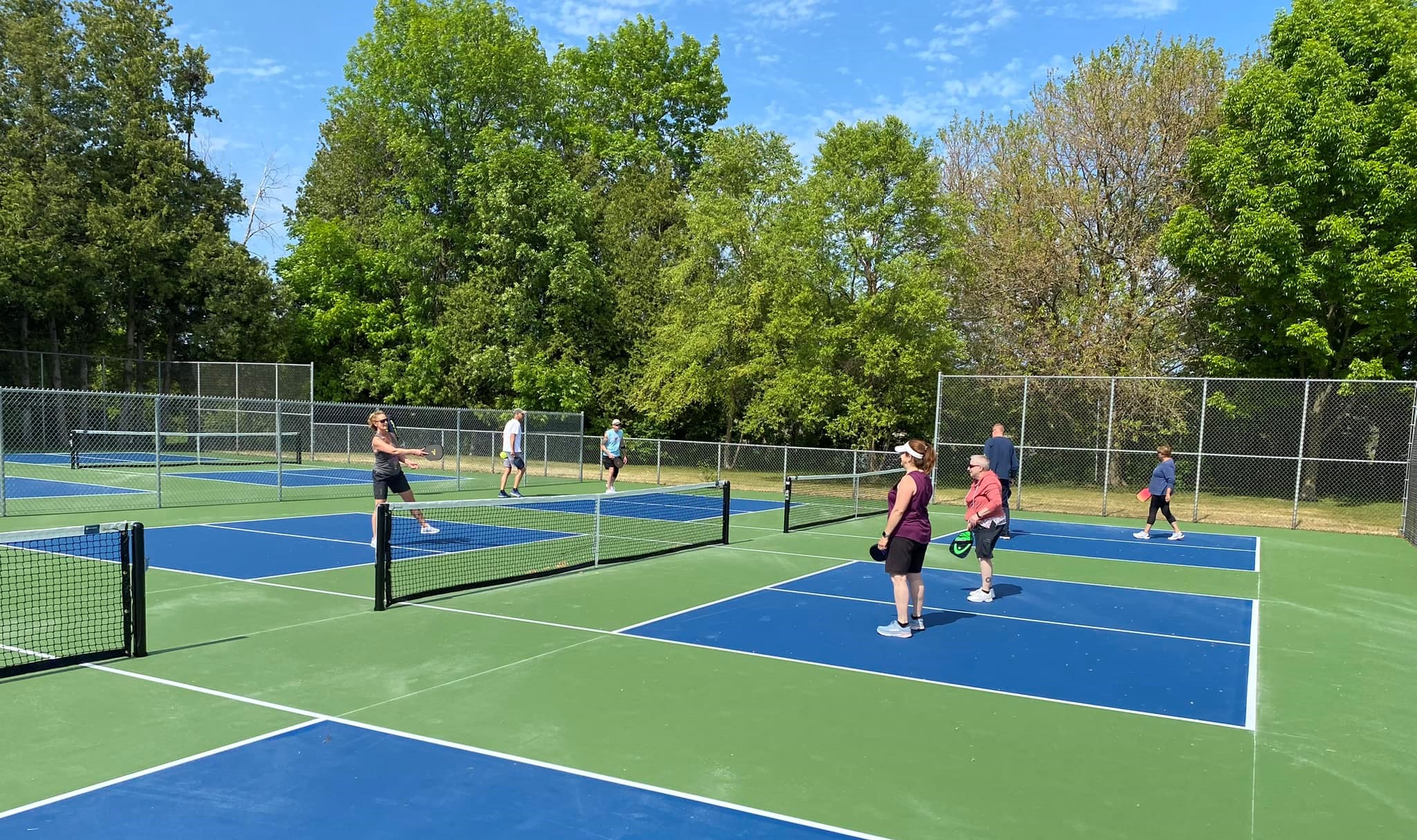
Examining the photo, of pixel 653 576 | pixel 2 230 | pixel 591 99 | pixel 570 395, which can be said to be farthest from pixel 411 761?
pixel 591 99

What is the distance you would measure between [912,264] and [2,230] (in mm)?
34133

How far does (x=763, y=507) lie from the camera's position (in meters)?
21.0

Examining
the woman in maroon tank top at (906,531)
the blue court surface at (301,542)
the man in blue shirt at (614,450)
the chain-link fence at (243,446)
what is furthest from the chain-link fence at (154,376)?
the woman in maroon tank top at (906,531)

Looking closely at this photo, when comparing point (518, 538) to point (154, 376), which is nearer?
point (518, 538)

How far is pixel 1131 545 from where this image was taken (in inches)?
625

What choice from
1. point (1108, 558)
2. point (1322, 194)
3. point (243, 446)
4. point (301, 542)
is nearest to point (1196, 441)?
point (1322, 194)

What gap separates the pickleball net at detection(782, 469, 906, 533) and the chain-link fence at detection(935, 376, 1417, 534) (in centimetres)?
210

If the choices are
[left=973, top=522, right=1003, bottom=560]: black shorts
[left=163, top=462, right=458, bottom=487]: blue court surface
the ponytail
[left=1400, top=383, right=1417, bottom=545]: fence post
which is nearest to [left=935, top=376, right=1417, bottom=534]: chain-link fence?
[left=1400, top=383, right=1417, bottom=545]: fence post

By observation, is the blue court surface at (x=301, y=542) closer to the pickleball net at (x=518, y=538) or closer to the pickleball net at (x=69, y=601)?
the pickleball net at (x=518, y=538)

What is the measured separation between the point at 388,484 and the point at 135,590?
17.6ft

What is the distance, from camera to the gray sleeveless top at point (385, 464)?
476 inches

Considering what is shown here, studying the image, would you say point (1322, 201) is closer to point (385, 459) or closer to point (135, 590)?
point (385, 459)

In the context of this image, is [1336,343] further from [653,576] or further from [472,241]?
[472,241]

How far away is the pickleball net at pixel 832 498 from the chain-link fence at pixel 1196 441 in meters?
2.10
